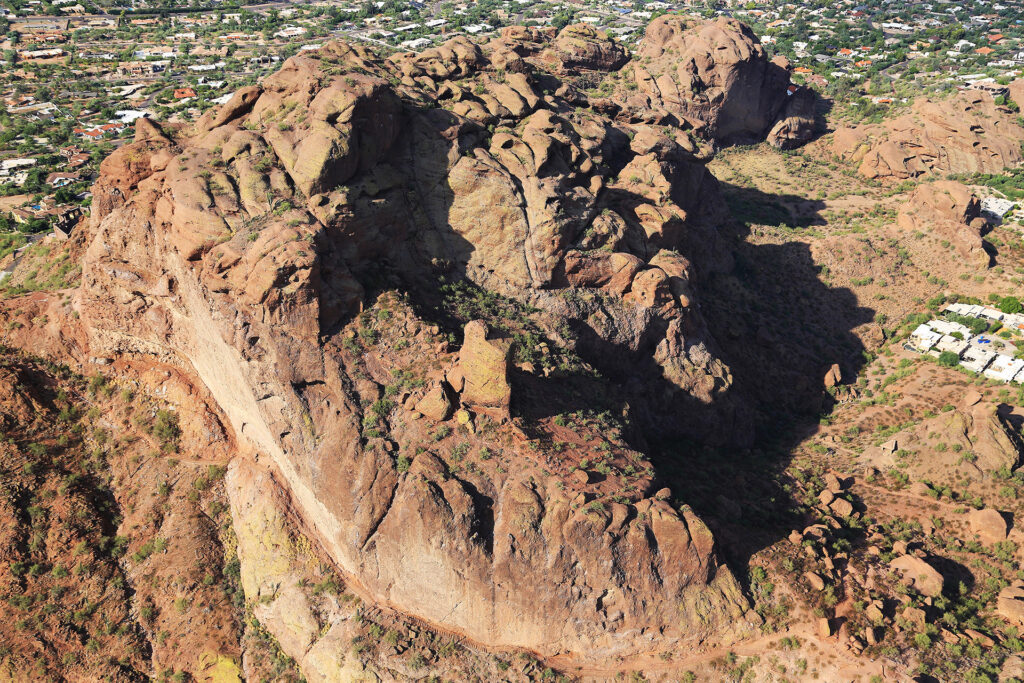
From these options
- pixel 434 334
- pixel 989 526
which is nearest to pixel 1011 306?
pixel 989 526

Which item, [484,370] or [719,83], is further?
[719,83]

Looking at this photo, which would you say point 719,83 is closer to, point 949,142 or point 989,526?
point 949,142

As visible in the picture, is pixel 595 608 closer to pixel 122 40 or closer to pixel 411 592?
pixel 411 592

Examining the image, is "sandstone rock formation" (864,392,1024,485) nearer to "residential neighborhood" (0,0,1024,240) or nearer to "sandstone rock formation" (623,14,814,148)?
"residential neighborhood" (0,0,1024,240)

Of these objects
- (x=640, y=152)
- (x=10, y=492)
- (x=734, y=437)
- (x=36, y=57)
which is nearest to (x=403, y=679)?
(x=10, y=492)

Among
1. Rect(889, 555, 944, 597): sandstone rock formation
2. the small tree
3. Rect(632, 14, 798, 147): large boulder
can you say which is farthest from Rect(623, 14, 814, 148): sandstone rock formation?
Rect(889, 555, 944, 597): sandstone rock formation
